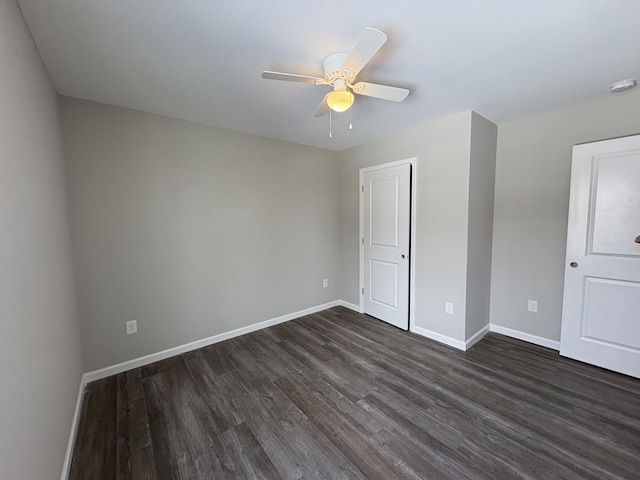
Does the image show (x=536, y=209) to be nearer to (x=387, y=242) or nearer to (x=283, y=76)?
(x=387, y=242)

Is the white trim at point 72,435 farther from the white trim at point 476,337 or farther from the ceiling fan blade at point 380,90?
the white trim at point 476,337

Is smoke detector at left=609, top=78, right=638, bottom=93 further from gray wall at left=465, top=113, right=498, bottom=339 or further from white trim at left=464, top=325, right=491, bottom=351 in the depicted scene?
white trim at left=464, top=325, right=491, bottom=351

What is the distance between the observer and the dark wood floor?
147cm

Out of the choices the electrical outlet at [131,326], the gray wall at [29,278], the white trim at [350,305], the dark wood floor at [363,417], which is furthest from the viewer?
the white trim at [350,305]

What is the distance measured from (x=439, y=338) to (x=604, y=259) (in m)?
1.60

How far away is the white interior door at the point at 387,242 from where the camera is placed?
3.14 metres

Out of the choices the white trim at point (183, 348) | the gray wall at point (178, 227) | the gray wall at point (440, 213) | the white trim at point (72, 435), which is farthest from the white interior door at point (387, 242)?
the white trim at point (72, 435)

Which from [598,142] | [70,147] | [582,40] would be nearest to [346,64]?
[582,40]

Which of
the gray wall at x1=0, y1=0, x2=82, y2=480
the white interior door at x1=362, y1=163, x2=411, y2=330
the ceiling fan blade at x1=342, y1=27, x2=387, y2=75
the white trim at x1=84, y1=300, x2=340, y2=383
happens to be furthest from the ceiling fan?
the white trim at x1=84, y1=300, x2=340, y2=383

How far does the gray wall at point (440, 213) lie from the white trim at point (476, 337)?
119 mm

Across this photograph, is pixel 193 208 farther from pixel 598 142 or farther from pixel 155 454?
pixel 598 142

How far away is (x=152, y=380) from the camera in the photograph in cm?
226

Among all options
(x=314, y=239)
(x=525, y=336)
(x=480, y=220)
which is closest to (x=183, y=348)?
(x=314, y=239)

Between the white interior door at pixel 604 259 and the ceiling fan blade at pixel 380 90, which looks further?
the white interior door at pixel 604 259
